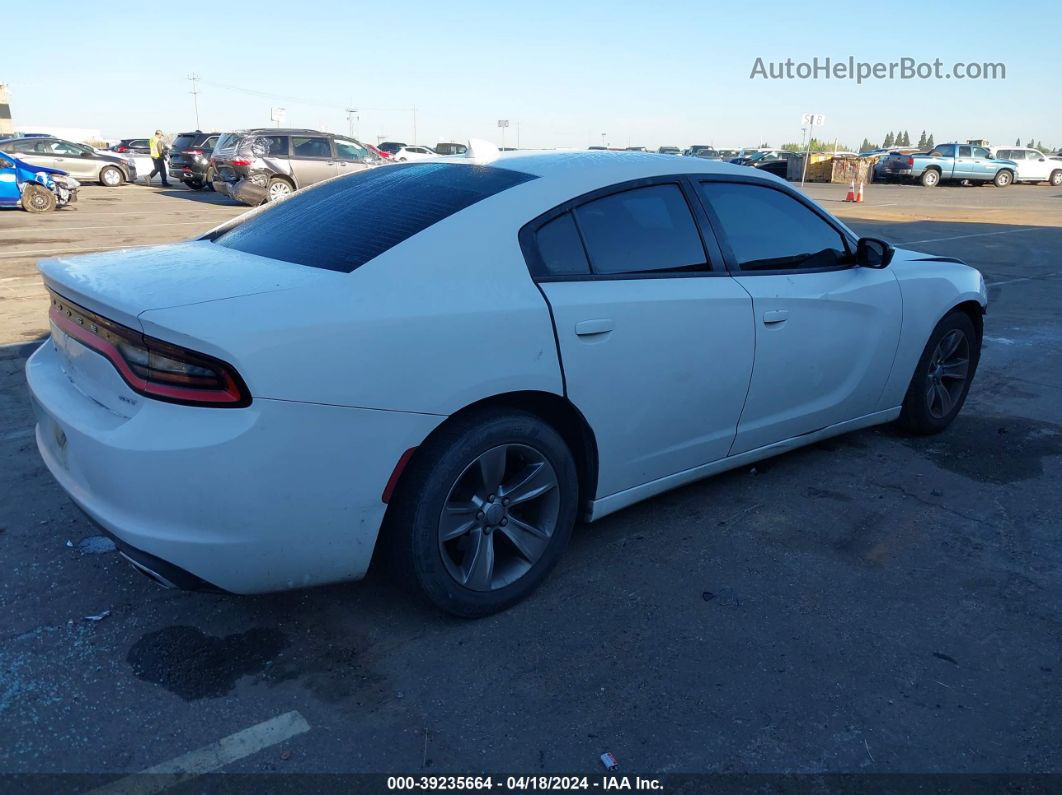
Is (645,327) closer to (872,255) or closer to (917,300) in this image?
(872,255)

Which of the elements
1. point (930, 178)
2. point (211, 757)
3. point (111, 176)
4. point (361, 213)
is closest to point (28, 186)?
point (111, 176)

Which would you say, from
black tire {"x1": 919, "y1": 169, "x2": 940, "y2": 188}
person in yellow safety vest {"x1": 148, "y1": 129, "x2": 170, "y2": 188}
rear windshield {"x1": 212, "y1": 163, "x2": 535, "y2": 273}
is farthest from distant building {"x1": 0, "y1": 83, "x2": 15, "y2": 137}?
rear windshield {"x1": 212, "y1": 163, "x2": 535, "y2": 273}

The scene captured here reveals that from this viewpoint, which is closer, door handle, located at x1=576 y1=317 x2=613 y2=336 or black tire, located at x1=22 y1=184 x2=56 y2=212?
door handle, located at x1=576 y1=317 x2=613 y2=336

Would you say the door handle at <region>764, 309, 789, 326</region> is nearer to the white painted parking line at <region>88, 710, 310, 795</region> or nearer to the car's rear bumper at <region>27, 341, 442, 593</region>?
the car's rear bumper at <region>27, 341, 442, 593</region>

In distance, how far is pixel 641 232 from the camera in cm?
325

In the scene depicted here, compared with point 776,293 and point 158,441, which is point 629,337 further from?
point 158,441

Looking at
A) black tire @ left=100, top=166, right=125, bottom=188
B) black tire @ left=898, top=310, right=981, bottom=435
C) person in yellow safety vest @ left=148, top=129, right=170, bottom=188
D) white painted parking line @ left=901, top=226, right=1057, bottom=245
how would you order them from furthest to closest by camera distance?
person in yellow safety vest @ left=148, top=129, right=170, bottom=188
black tire @ left=100, top=166, right=125, bottom=188
white painted parking line @ left=901, top=226, right=1057, bottom=245
black tire @ left=898, top=310, right=981, bottom=435

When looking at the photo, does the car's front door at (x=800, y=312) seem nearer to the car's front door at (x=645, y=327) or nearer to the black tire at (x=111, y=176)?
the car's front door at (x=645, y=327)

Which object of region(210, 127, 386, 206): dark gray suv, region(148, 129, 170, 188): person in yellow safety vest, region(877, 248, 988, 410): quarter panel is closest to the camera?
region(877, 248, 988, 410): quarter panel

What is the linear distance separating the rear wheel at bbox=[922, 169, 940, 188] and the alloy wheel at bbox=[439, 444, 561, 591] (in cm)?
3658

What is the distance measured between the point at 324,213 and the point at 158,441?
125 centimetres

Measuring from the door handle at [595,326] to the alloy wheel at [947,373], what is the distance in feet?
8.35

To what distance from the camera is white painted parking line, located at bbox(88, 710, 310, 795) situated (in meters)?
2.14

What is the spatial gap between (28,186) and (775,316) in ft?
59.3
